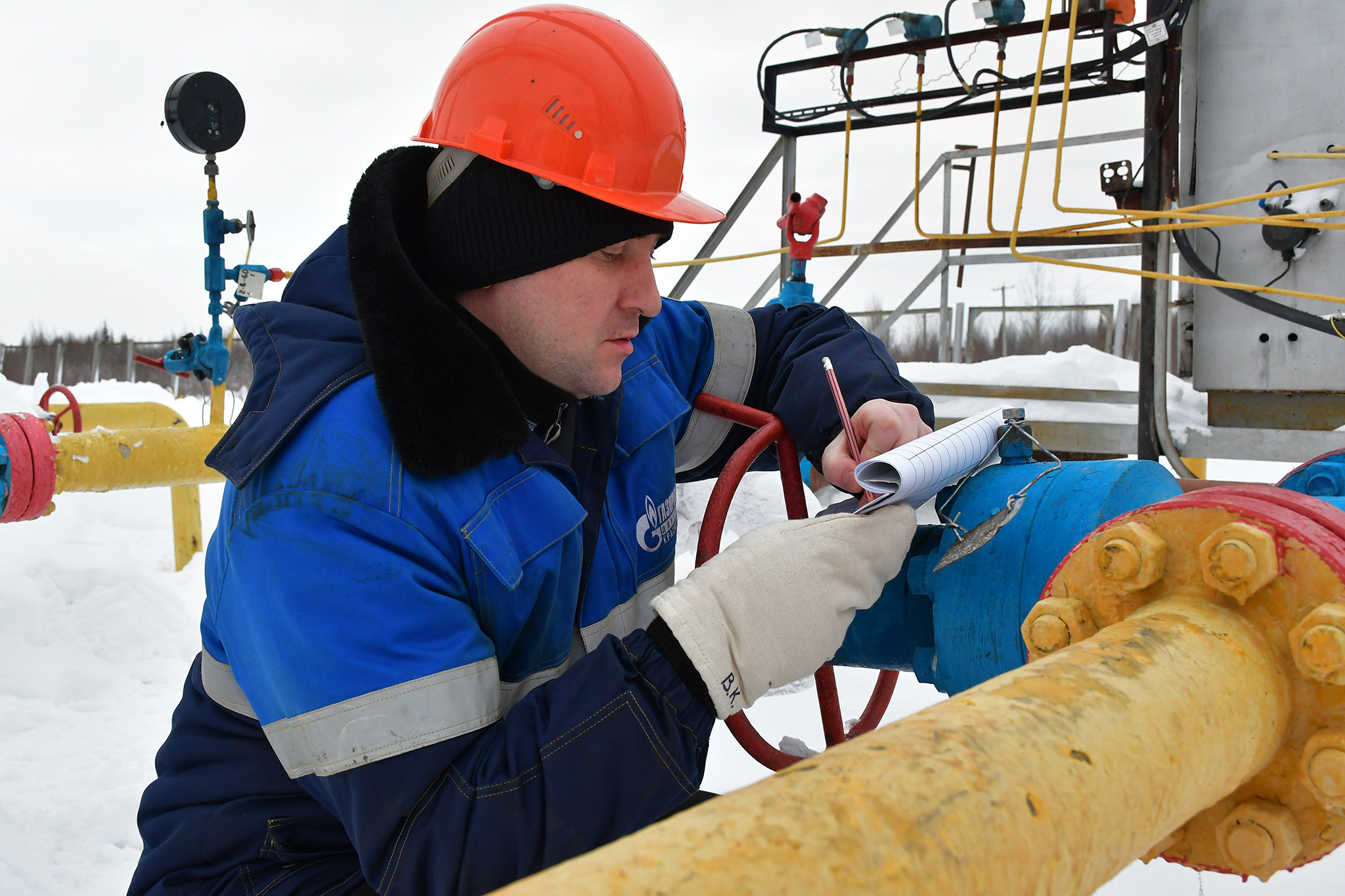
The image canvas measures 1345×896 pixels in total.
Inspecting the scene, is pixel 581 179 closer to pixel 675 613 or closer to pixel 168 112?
pixel 675 613

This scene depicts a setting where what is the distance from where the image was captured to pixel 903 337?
57.9ft

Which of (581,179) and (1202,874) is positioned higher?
(581,179)

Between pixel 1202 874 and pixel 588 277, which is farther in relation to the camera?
pixel 1202 874

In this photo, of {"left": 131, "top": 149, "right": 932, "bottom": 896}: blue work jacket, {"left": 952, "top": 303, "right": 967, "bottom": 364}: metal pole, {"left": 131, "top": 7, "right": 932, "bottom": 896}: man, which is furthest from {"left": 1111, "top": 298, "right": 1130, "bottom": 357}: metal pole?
{"left": 131, "top": 149, "right": 932, "bottom": 896}: blue work jacket

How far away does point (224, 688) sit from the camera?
1371 millimetres

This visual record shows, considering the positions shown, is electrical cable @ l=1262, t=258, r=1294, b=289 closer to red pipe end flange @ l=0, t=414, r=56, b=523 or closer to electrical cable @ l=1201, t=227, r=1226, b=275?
electrical cable @ l=1201, t=227, r=1226, b=275

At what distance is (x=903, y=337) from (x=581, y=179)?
17.0m

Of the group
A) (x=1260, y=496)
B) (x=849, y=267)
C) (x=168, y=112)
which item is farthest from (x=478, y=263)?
(x=849, y=267)

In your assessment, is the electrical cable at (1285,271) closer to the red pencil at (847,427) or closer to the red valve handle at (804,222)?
the red valve handle at (804,222)

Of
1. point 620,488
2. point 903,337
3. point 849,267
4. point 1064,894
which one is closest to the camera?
point 1064,894

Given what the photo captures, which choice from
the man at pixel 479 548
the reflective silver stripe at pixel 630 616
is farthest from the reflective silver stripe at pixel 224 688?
the reflective silver stripe at pixel 630 616

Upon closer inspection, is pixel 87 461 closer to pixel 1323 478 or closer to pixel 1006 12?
pixel 1323 478

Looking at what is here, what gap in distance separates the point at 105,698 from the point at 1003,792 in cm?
359

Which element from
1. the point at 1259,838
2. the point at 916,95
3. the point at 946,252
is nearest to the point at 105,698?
the point at 1259,838
